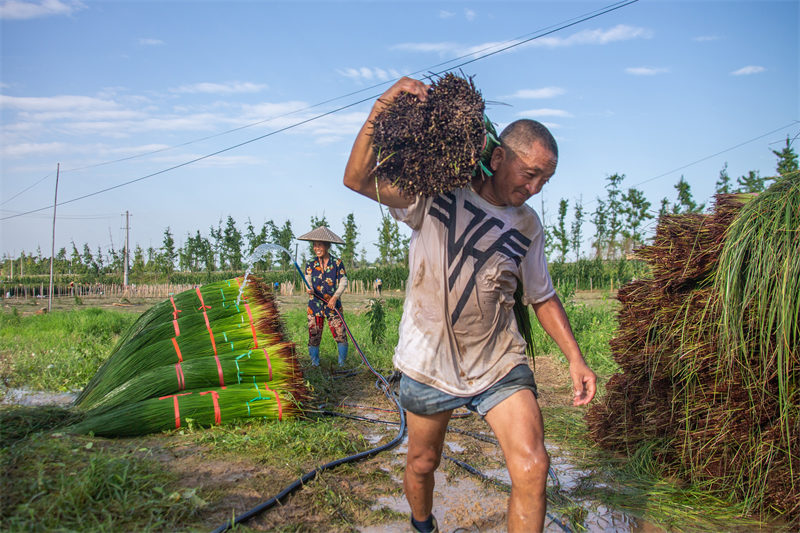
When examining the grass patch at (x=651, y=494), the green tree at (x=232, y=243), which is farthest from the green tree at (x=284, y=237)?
the grass patch at (x=651, y=494)

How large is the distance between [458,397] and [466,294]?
0.47 metres

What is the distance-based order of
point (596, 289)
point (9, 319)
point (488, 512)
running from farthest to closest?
point (596, 289) < point (9, 319) < point (488, 512)

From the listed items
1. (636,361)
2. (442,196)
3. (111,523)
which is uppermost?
(442,196)

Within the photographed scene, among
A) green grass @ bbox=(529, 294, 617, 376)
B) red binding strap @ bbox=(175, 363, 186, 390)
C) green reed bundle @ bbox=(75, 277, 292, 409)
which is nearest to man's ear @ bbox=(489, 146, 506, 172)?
green reed bundle @ bbox=(75, 277, 292, 409)

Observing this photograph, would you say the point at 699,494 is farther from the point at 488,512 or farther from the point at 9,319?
the point at 9,319

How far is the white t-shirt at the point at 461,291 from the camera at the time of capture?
2.44 metres

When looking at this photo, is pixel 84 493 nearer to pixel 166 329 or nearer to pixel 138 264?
pixel 166 329

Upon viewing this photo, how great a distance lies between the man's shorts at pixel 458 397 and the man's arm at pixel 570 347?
226 millimetres

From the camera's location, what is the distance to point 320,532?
9.53 feet

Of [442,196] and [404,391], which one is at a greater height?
[442,196]

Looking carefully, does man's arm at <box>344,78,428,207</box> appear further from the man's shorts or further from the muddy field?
the muddy field

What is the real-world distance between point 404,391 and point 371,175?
3.29 feet

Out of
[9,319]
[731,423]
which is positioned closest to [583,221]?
[9,319]

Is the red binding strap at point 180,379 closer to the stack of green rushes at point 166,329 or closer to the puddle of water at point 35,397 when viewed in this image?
the stack of green rushes at point 166,329
